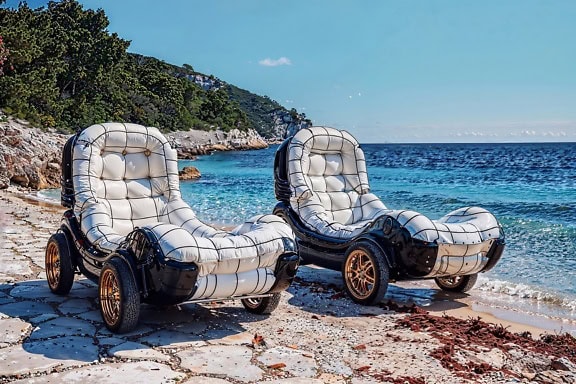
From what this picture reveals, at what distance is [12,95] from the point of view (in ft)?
76.3

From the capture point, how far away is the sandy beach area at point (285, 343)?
4.15 meters

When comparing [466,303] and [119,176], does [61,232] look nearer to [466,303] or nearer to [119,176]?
[119,176]

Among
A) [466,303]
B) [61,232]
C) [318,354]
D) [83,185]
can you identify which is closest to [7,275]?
[61,232]

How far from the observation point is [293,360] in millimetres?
4449

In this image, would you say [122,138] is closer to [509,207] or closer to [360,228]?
[360,228]

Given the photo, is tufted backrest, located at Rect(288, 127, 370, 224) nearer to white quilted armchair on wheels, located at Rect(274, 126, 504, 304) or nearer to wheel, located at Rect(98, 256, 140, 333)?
white quilted armchair on wheels, located at Rect(274, 126, 504, 304)

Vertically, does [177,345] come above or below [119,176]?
below

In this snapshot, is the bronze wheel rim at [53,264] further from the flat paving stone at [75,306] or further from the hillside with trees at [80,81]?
the hillside with trees at [80,81]

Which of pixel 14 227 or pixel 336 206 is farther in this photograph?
pixel 14 227

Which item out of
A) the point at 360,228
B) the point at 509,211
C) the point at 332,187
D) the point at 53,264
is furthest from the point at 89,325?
the point at 509,211

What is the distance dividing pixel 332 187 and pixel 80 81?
33616 mm

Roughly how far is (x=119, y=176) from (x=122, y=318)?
2346mm

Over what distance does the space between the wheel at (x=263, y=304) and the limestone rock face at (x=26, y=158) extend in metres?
14.4

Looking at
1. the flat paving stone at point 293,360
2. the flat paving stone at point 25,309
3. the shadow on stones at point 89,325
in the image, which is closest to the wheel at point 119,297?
the shadow on stones at point 89,325
